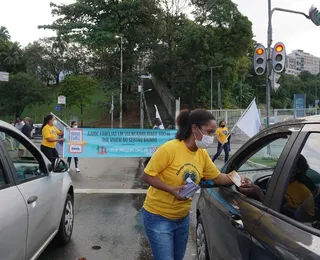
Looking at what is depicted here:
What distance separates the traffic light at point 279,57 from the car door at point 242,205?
899 cm

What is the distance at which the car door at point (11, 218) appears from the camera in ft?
8.35

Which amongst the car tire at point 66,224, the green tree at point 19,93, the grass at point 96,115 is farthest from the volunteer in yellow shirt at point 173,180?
the green tree at point 19,93

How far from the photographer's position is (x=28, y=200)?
10.1ft

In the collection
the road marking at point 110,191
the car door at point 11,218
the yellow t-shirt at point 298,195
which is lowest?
the road marking at point 110,191

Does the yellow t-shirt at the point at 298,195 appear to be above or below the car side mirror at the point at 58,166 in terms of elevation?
above

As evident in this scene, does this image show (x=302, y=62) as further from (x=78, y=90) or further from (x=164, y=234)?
(x=164, y=234)

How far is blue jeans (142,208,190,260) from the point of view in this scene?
2.74 meters

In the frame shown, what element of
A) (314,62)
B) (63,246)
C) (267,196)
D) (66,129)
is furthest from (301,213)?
(314,62)

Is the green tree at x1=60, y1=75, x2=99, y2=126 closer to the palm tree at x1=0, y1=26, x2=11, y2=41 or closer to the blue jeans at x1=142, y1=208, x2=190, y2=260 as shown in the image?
the blue jeans at x1=142, y1=208, x2=190, y2=260

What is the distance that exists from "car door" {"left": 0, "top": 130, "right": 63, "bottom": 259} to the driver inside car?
2121 mm

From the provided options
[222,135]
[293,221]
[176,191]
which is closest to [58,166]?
[176,191]

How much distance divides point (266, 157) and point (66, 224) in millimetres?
2670

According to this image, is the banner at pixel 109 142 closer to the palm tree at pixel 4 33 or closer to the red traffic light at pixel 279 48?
the red traffic light at pixel 279 48

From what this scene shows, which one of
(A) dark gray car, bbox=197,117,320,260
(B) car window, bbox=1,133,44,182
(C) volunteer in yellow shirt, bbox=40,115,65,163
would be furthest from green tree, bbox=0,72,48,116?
(A) dark gray car, bbox=197,117,320,260
